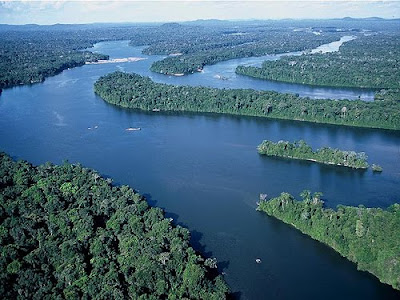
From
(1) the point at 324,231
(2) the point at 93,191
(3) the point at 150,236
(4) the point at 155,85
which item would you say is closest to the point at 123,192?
(2) the point at 93,191

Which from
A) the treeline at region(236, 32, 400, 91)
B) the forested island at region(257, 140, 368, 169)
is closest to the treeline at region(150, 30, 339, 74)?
the treeline at region(236, 32, 400, 91)

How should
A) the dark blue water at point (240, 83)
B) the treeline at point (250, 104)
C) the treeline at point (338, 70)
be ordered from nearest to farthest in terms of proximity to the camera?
1. the treeline at point (250, 104)
2. the dark blue water at point (240, 83)
3. the treeline at point (338, 70)

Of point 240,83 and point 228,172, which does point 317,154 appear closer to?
point 228,172

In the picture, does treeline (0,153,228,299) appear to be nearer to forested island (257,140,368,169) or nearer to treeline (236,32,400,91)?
forested island (257,140,368,169)

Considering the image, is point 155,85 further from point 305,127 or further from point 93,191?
point 93,191

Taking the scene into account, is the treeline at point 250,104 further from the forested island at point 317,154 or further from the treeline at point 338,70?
the forested island at point 317,154

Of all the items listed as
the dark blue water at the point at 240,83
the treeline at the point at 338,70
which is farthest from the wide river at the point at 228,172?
the treeline at the point at 338,70
